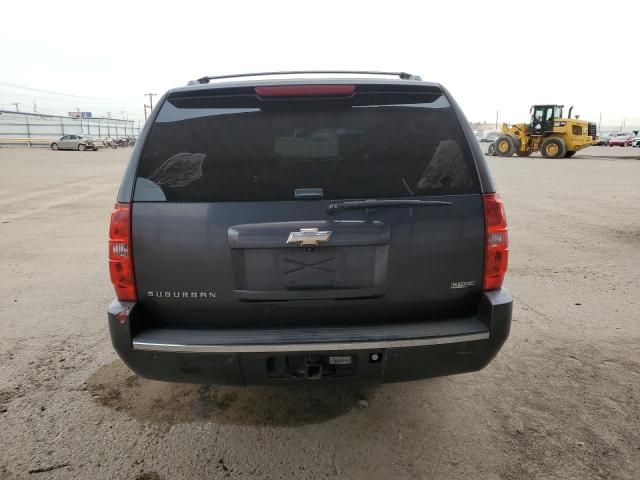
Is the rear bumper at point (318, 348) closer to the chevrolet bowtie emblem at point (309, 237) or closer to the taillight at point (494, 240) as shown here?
the taillight at point (494, 240)

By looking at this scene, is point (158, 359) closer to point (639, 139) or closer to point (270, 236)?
point (270, 236)

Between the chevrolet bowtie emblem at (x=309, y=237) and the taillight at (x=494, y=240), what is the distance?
0.83 meters

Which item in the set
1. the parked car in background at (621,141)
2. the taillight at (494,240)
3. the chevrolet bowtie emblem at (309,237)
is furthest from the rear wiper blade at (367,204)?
the parked car in background at (621,141)

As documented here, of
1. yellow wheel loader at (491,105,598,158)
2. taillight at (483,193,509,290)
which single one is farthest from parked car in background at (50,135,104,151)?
taillight at (483,193,509,290)

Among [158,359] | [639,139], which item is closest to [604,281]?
[158,359]

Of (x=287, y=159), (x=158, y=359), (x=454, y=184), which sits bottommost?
(x=158, y=359)

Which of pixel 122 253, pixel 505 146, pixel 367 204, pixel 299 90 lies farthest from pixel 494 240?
pixel 505 146

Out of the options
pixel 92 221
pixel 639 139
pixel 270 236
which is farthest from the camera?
pixel 639 139

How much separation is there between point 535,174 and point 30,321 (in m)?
19.5

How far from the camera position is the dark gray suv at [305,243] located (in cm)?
227

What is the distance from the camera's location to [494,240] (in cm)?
238

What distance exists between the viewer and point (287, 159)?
239 centimetres

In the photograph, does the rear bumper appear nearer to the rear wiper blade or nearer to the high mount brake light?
the rear wiper blade

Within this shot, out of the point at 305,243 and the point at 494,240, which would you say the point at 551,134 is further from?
the point at 305,243
